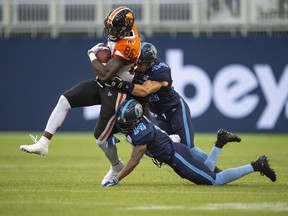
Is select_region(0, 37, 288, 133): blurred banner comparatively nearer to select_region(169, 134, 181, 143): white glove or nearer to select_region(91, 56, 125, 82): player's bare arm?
select_region(169, 134, 181, 143): white glove

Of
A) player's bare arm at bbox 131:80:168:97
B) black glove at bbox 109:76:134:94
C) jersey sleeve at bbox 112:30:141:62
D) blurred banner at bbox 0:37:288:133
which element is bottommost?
blurred banner at bbox 0:37:288:133

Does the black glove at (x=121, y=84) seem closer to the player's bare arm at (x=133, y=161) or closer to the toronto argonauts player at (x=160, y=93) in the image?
the toronto argonauts player at (x=160, y=93)

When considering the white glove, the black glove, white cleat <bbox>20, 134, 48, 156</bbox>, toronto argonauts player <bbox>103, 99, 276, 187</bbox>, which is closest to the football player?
white cleat <bbox>20, 134, 48, 156</bbox>

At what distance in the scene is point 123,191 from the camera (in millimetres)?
9070

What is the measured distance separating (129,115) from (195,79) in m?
11.1

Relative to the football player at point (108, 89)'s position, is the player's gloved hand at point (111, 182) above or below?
below

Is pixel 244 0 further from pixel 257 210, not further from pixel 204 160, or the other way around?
pixel 257 210

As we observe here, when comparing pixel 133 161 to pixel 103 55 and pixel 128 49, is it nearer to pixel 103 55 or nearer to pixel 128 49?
pixel 128 49

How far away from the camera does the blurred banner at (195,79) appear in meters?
20.1

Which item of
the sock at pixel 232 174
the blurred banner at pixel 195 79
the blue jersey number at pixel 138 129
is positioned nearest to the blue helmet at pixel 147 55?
the blue jersey number at pixel 138 129

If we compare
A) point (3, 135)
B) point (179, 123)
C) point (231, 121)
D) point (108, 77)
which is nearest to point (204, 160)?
point (179, 123)

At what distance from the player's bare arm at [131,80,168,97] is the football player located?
241mm

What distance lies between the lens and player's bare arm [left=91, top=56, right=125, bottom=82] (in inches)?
387

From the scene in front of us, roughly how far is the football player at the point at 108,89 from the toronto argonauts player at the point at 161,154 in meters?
0.48
